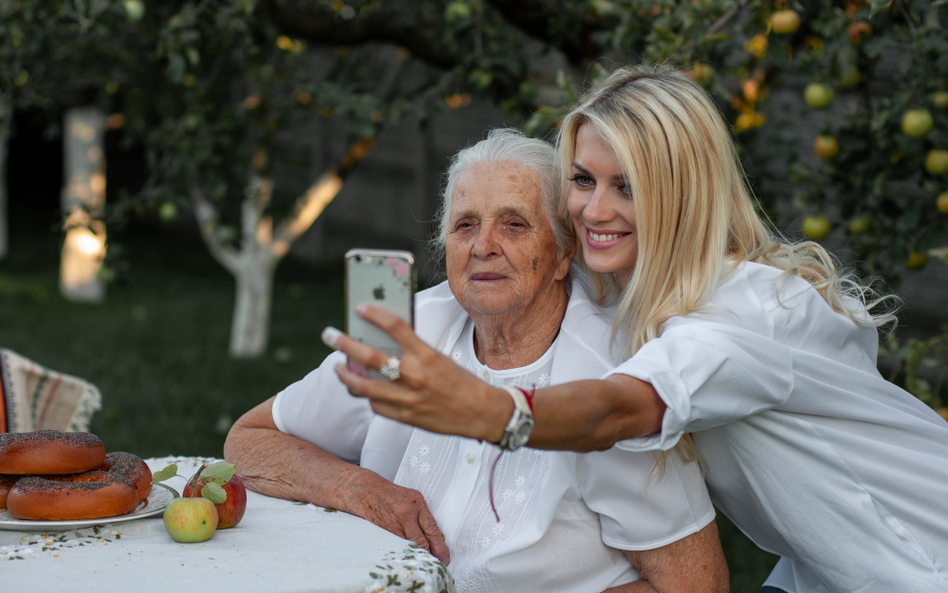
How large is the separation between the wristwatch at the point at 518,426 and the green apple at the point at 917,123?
1.94m

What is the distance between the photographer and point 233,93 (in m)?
10.8

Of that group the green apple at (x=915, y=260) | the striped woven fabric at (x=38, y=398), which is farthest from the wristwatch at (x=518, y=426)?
the striped woven fabric at (x=38, y=398)

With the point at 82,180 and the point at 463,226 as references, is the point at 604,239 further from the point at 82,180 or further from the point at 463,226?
the point at 82,180

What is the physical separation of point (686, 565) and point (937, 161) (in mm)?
1636

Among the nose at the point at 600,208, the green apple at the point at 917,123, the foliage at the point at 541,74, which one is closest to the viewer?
the nose at the point at 600,208

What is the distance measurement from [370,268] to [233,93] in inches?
395

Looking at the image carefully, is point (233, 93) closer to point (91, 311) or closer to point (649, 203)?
point (91, 311)

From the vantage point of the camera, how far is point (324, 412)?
2273 millimetres

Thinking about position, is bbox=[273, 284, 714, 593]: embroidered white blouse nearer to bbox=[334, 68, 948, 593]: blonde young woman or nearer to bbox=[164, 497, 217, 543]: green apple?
bbox=[334, 68, 948, 593]: blonde young woman

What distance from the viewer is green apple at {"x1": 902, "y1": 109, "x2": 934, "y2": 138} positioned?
2717mm

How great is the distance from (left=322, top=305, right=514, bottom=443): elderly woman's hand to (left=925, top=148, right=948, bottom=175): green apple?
2081mm

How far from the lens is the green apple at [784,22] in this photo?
2.87 meters

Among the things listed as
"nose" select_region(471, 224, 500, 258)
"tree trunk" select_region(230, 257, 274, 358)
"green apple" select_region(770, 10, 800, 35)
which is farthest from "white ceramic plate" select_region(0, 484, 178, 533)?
"tree trunk" select_region(230, 257, 274, 358)

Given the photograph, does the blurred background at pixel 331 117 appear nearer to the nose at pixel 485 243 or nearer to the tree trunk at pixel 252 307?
the tree trunk at pixel 252 307
